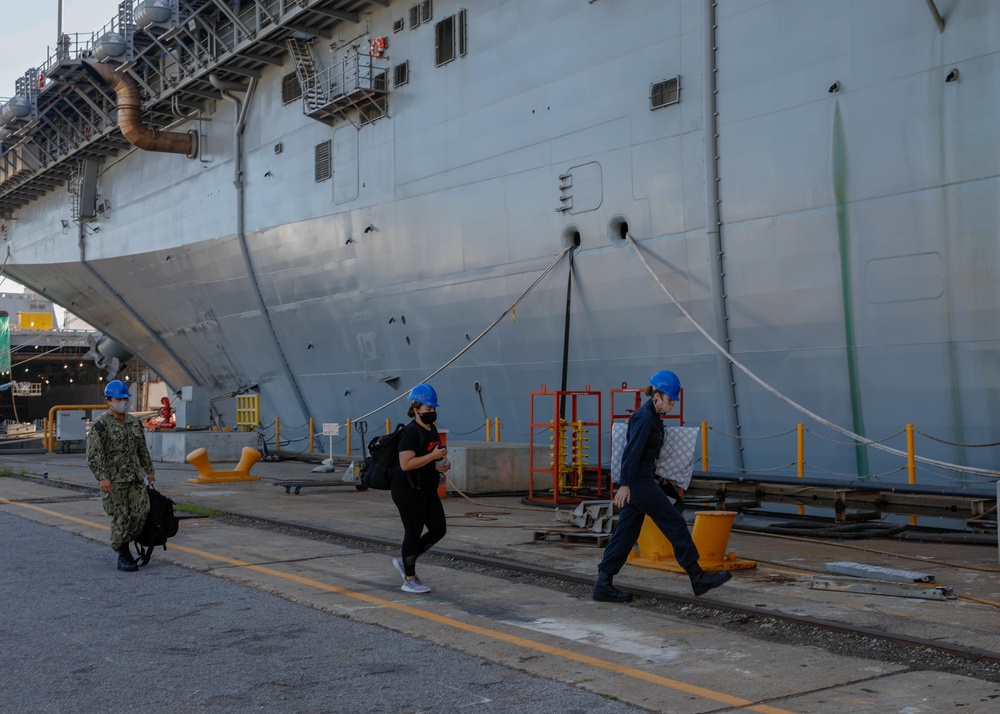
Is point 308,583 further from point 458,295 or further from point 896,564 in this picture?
point 458,295

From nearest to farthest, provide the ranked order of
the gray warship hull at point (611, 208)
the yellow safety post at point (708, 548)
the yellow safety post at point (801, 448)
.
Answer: the yellow safety post at point (708, 548) → the gray warship hull at point (611, 208) → the yellow safety post at point (801, 448)

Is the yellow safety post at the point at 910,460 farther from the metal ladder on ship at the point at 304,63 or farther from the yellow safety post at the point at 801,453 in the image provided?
the metal ladder on ship at the point at 304,63

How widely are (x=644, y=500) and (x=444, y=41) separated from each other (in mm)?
13523

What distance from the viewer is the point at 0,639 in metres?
5.76

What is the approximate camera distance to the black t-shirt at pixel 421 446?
6965 mm

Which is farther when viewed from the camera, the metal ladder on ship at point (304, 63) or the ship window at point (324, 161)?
the metal ladder on ship at point (304, 63)

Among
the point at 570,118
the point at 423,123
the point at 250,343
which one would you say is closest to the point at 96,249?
the point at 250,343

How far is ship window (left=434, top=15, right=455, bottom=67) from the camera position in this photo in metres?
18.0

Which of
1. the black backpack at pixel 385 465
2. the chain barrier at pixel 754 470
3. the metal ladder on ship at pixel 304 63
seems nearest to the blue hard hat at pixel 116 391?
the black backpack at pixel 385 465

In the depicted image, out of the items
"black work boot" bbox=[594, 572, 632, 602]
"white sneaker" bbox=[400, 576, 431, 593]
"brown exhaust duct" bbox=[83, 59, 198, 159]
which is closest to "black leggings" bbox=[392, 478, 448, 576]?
"white sneaker" bbox=[400, 576, 431, 593]

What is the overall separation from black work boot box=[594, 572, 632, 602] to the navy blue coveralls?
54mm

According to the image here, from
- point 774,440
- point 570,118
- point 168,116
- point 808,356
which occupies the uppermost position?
point 168,116

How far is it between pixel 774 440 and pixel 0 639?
974cm

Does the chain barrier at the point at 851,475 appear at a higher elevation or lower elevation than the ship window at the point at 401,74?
lower
